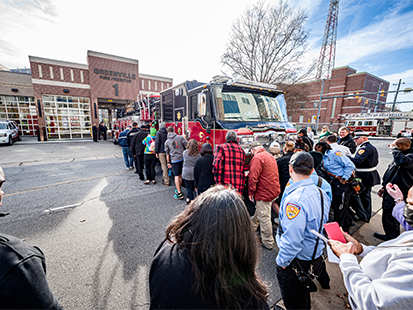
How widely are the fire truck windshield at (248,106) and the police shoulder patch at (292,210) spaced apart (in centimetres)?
348

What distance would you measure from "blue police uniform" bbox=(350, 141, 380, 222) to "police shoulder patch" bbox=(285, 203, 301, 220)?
3.40 metres

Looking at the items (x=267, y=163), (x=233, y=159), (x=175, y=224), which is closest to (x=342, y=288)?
(x=267, y=163)

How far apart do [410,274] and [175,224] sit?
1255 mm

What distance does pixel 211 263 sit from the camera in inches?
34.6

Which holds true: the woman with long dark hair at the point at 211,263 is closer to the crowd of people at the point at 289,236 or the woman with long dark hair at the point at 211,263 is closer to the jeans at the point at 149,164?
the crowd of people at the point at 289,236

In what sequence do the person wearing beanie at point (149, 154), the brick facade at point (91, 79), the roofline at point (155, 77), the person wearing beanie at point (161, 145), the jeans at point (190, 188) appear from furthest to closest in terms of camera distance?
the roofline at point (155, 77), the brick facade at point (91, 79), the person wearing beanie at point (149, 154), the person wearing beanie at point (161, 145), the jeans at point (190, 188)

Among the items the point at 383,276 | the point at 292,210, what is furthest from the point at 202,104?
the point at 383,276

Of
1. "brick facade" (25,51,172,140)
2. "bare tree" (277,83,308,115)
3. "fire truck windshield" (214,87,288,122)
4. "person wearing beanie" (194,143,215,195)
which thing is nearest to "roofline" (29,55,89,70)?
"brick facade" (25,51,172,140)

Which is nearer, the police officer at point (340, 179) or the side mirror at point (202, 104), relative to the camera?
the police officer at point (340, 179)

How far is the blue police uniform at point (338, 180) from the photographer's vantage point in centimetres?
336

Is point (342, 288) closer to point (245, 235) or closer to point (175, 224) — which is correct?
point (245, 235)

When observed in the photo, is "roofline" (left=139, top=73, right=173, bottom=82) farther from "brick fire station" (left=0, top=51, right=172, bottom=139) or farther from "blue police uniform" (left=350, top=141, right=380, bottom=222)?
"blue police uniform" (left=350, top=141, right=380, bottom=222)

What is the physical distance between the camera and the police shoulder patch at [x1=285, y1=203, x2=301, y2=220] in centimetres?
178

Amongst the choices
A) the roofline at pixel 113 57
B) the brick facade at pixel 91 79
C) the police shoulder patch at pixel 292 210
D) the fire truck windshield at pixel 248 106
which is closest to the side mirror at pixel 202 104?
the fire truck windshield at pixel 248 106
